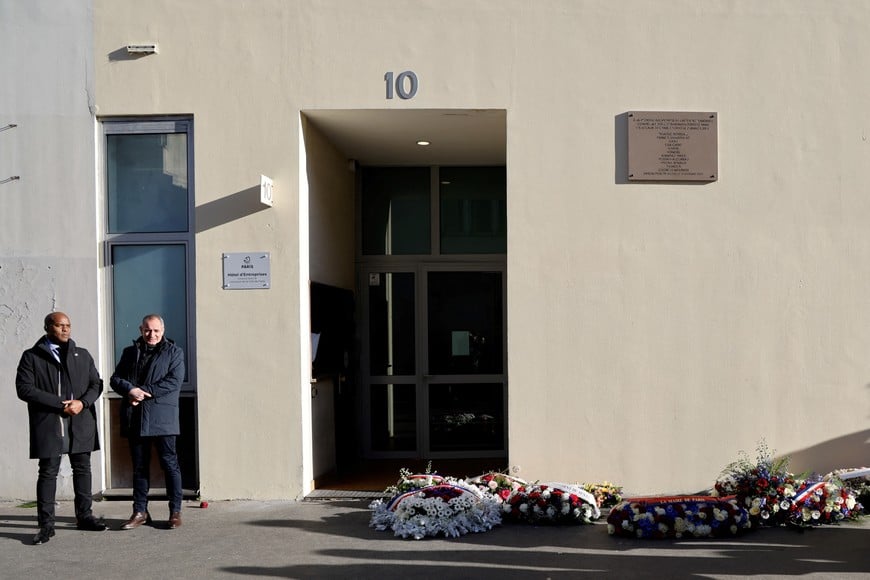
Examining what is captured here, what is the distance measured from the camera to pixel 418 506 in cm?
613

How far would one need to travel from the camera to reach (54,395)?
5.96 m

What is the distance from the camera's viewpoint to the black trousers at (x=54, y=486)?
5941 mm

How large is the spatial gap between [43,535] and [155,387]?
1.27m

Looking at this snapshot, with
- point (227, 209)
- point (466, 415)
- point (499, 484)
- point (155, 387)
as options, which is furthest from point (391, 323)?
point (155, 387)

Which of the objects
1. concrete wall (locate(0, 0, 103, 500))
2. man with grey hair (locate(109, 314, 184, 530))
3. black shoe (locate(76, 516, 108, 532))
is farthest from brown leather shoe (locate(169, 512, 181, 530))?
concrete wall (locate(0, 0, 103, 500))

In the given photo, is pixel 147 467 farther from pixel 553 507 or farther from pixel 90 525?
pixel 553 507

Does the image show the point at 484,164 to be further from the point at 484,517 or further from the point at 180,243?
the point at 484,517

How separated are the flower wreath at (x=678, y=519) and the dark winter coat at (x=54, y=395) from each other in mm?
3897

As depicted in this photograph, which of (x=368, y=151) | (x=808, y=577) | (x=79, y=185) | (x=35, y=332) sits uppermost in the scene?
(x=368, y=151)

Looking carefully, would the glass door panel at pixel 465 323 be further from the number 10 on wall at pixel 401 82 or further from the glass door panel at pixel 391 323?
the number 10 on wall at pixel 401 82

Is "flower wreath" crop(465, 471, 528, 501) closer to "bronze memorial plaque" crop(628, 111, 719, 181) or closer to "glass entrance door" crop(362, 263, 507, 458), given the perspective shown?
"glass entrance door" crop(362, 263, 507, 458)

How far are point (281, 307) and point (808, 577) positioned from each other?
14.3 ft

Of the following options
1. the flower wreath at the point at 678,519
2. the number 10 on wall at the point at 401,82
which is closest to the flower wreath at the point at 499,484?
the flower wreath at the point at 678,519

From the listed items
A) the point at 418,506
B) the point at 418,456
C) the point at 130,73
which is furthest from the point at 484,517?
the point at 130,73
